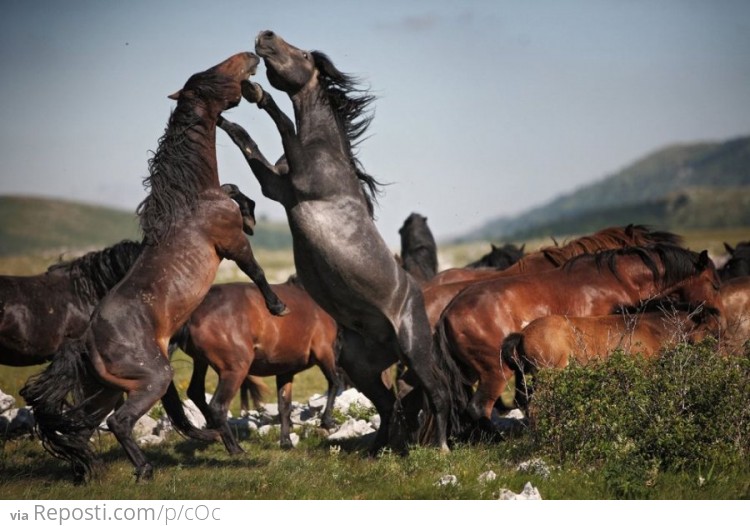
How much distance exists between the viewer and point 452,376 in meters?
9.59

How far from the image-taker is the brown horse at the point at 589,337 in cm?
876

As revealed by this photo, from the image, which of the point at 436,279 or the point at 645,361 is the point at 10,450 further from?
the point at 645,361

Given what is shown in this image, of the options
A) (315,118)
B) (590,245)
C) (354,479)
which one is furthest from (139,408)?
(590,245)

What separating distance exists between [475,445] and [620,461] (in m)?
1.97

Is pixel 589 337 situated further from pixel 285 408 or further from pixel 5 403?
pixel 5 403

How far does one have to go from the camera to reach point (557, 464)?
25.3 feet

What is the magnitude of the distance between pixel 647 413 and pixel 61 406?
15.2ft

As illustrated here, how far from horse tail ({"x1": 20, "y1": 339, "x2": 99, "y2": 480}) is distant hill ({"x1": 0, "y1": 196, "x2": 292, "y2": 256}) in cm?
9890

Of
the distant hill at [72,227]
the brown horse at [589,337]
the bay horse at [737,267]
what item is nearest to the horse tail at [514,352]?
the brown horse at [589,337]

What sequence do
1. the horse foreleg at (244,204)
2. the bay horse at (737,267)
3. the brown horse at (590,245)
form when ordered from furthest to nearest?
the bay horse at (737,267)
the brown horse at (590,245)
the horse foreleg at (244,204)

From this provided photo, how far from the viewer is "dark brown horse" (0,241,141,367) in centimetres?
1012

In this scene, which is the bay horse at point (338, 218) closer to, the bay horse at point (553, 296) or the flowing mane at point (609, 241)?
the bay horse at point (553, 296)

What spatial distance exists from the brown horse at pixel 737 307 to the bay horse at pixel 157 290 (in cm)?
468
